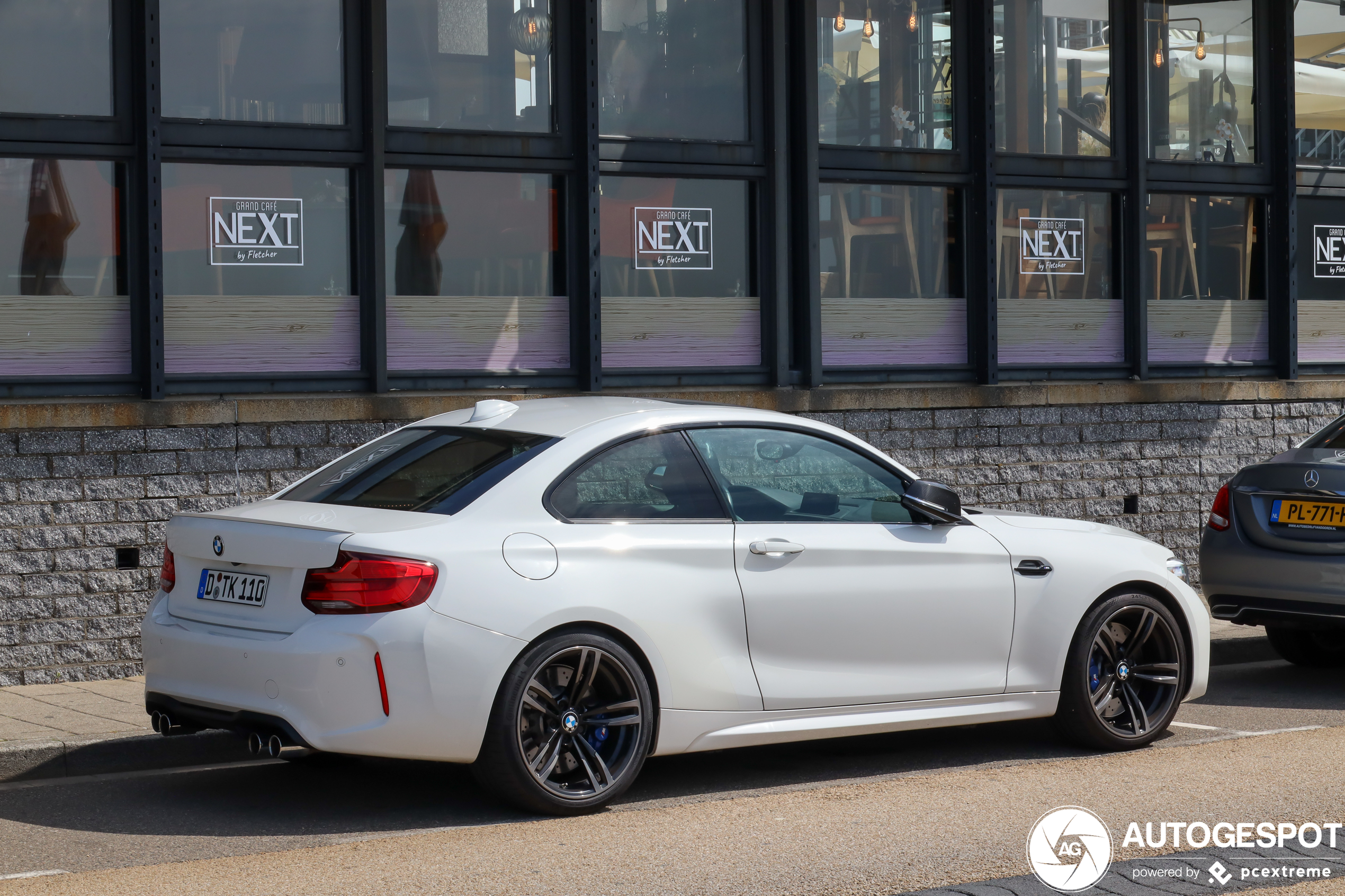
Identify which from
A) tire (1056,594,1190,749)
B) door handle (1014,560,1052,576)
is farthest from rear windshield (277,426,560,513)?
tire (1056,594,1190,749)

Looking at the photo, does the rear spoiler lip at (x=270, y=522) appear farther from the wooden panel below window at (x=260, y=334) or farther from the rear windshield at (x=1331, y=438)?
the rear windshield at (x=1331, y=438)

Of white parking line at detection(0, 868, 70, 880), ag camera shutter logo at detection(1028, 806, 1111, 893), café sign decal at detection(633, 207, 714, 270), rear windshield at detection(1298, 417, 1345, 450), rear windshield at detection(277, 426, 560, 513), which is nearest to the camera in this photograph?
ag camera shutter logo at detection(1028, 806, 1111, 893)

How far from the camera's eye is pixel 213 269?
994cm

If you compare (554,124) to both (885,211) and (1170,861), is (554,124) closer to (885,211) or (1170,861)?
(885,211)

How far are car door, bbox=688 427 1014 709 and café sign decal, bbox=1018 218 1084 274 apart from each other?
634cm

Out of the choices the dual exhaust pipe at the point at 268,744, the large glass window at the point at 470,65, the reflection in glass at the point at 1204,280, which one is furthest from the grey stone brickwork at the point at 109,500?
the dual exhaust pipe at the point at 268,744

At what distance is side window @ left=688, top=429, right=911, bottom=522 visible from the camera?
6504 mm

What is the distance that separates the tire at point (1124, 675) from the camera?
707 cm

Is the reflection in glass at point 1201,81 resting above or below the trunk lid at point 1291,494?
above

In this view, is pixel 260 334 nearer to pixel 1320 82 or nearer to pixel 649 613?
pixel 649 613

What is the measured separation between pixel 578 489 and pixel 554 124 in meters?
5.42

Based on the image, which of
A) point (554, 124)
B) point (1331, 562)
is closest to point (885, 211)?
point (554, 124)

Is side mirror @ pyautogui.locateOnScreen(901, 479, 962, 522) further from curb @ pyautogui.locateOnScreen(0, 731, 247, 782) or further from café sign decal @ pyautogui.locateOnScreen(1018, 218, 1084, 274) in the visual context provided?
café sign decal @ pyautogui.locateOnScreen(1018, 218, 1084, 274)

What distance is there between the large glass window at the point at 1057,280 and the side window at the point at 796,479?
6.13 m
